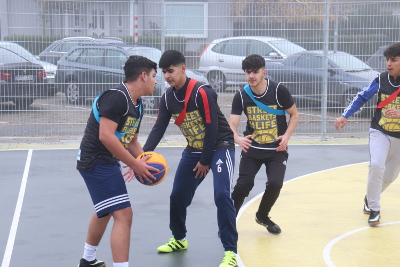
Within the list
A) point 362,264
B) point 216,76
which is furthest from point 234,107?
point 216,76

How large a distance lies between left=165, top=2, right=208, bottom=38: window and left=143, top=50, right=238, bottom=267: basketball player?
7440mm

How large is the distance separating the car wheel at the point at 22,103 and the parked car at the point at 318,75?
4839mm

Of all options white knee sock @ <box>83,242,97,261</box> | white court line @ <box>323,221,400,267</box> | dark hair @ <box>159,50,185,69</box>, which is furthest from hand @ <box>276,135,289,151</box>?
white knee sock @ <box>83,242,97,261</box>

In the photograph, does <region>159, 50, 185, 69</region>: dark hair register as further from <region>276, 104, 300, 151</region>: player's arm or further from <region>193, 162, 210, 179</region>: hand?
<region>276, 104, 300, 151</region>: player's arm

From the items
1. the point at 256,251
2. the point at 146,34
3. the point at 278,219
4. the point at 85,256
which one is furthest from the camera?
the point at 146,34

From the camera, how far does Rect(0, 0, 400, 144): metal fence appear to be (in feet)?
44.5

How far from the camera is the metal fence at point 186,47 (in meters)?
13.6

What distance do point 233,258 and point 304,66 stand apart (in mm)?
8543

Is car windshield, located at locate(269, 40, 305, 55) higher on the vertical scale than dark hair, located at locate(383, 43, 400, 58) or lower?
higher

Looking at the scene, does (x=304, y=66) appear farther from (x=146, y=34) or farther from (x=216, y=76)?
(x=146, y=34)

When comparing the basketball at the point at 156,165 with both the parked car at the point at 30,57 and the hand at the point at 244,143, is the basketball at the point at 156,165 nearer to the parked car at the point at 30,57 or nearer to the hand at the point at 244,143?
the hand at the point at 244,143

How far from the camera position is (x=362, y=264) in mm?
6543

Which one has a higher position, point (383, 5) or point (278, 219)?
point (383, 5)

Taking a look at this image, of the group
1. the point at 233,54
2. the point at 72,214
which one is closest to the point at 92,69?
the point at 233,54
